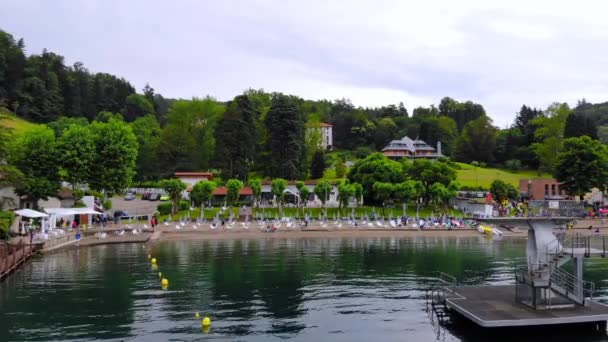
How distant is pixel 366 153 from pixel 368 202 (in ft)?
165

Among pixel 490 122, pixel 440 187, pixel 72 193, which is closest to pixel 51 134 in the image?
pixel 72 193

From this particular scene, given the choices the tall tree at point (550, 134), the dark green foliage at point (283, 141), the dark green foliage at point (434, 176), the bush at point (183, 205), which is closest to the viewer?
the bush at point (183, 205)

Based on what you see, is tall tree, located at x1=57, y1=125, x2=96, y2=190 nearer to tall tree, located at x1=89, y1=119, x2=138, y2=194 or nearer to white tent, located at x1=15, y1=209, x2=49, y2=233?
tall tree, located at x1=89, y1=119, x2=138, y2=194

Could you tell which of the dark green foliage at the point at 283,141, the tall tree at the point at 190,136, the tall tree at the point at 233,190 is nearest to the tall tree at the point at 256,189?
the tall tree at the point at 233,190

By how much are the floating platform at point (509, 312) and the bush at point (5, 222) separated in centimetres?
3721

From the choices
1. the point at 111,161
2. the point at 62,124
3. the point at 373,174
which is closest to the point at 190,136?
the point at 62,124

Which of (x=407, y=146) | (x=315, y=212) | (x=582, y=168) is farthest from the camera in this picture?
(x=407, y=146)

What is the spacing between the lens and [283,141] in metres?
94.6

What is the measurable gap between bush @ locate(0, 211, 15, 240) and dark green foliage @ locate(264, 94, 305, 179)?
4833cm

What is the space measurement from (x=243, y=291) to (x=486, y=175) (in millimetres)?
96277

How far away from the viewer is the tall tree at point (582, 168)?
82.4 m

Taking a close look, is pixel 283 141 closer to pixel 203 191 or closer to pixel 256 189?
pixel 256 189

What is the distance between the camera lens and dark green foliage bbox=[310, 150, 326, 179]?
10858cm

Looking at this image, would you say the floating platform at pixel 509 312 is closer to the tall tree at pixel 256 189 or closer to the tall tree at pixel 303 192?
the tall tree at pixel 256 189
